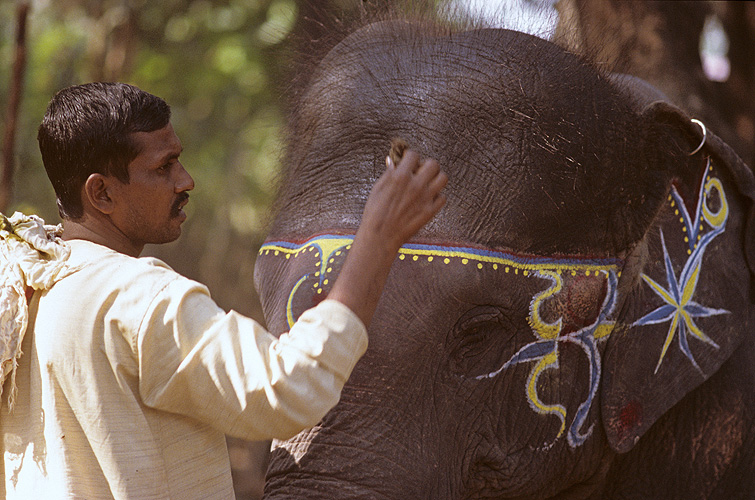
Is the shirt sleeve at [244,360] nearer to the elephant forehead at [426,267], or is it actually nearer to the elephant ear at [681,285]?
the elephant forehead at [426,267]

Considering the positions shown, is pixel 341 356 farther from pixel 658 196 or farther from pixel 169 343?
pixel 658 196

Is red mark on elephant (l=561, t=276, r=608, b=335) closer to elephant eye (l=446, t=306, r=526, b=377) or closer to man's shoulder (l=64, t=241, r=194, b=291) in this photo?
elephant eye (l=446, t=306, r=526, b=377)

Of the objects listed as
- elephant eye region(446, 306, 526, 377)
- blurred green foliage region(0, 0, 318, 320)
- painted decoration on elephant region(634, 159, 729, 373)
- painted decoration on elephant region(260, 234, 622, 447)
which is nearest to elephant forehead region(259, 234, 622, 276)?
painted decoration on elephant region(260, 234, 622, 447)

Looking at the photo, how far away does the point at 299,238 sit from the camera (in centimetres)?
226

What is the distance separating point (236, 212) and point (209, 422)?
7.47m

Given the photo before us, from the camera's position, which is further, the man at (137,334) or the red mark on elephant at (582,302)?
the red mark on elephant at (582,302)

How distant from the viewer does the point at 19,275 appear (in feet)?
5.27

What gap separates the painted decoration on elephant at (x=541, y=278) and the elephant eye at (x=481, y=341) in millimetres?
25

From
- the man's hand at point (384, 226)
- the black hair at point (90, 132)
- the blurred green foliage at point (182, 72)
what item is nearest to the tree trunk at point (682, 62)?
the man's hand at point (384, 226)

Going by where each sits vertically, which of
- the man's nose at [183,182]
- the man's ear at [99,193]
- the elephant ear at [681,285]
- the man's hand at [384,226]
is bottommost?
the elephant ear at [681,285]

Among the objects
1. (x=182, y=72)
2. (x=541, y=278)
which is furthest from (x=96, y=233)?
(x=182, y=72)

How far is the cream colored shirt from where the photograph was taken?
1463 millimetres

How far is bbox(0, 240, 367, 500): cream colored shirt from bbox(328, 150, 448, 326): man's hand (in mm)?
37

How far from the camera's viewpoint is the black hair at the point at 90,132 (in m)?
1.61
